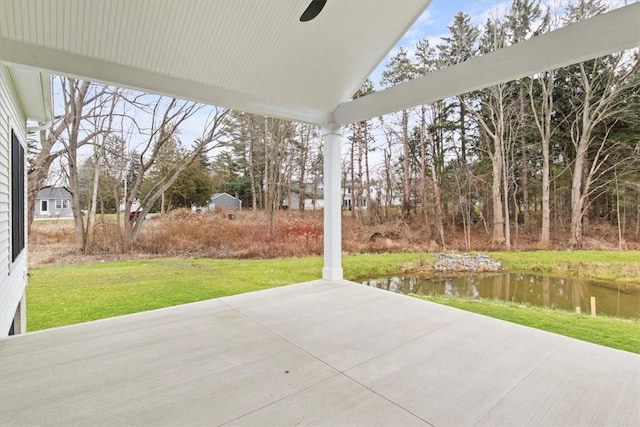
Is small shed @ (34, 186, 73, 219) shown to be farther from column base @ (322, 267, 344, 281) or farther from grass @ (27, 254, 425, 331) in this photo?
A: column base @ (322, 267, 344, 281)

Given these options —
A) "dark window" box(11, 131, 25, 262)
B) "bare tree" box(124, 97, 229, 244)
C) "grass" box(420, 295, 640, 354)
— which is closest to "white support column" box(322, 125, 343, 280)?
"grass" box(420, 295, 640, 354)

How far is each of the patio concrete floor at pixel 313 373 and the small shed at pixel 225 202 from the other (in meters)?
A: 3.79

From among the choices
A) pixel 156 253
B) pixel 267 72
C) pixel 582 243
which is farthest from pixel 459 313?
pixel 156 253

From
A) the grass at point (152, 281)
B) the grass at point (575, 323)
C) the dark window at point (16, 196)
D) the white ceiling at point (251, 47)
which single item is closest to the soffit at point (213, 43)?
the white ceiling at point (251, 47)

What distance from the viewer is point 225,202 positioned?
6.85 m

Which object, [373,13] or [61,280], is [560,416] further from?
[61,280]

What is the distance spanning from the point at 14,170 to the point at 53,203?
2.25 metres

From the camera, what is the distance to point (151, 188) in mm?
6305

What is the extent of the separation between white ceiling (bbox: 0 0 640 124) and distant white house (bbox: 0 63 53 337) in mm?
557

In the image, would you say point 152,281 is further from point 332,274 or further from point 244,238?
point 332,274

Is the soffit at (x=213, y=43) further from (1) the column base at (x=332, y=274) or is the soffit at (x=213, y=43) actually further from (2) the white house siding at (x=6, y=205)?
(1) the column base at (x=332, y=274)

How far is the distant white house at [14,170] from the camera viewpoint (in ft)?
9.59

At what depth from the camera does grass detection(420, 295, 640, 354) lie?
10.7 ft


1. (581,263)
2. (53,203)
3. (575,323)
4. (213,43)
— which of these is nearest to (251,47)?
(213,43)
